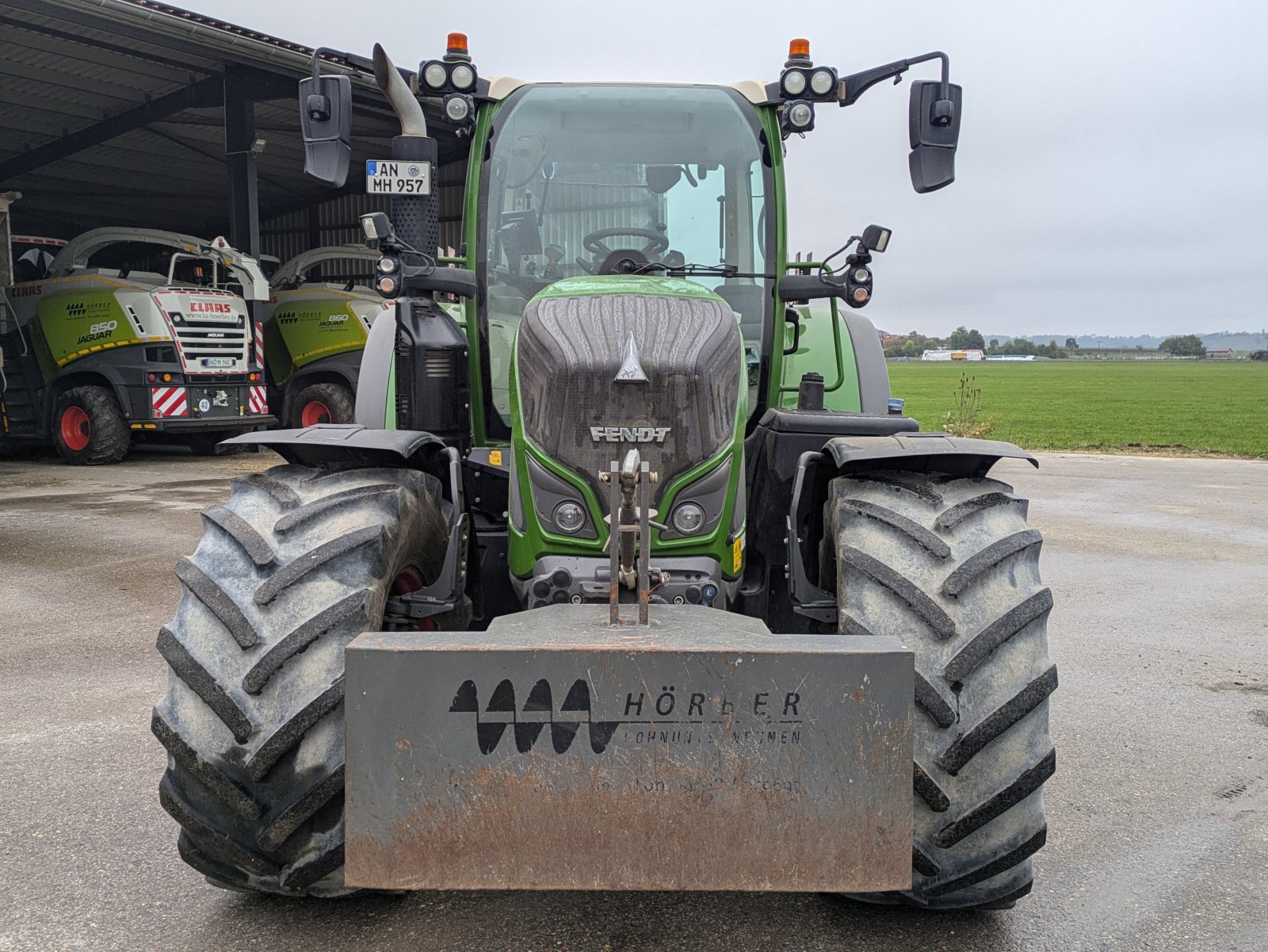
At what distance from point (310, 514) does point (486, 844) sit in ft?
3.36

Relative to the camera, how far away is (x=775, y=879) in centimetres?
221

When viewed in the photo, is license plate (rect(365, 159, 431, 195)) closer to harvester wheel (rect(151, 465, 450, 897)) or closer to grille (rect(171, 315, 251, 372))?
harvester wheel (rect(151, 465, 450, 897))

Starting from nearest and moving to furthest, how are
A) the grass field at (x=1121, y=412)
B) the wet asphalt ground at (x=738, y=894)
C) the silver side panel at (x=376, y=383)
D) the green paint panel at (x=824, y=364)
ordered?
the wet asphalt ground at (x=738, y=894) < the green paint panel at (x=824, y=364) < the silver side panel at (x=376, y=383) < the grass field at (x=1121, y=412)

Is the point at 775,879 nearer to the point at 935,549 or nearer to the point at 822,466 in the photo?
the point at 935,549

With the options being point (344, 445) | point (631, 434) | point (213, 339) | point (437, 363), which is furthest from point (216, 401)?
point (631, 434)

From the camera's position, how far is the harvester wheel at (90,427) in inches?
584

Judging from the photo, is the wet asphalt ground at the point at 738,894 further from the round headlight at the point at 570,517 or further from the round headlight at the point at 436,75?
the round headlight at the point at 436,75

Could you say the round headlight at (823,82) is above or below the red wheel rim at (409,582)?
above

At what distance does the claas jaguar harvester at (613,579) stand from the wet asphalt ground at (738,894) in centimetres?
27

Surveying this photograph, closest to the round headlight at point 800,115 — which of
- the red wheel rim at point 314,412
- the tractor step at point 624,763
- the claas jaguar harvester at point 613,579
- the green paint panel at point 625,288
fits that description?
the claas jaguar harvester at point 613,579

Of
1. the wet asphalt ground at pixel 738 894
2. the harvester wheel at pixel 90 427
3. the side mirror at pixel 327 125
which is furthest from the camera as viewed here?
the harvester wheel at pixel 90 427

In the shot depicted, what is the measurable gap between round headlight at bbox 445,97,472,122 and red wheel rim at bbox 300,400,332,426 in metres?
13.2

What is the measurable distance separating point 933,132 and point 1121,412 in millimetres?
32208

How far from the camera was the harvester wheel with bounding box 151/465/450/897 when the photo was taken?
97.0 inches
